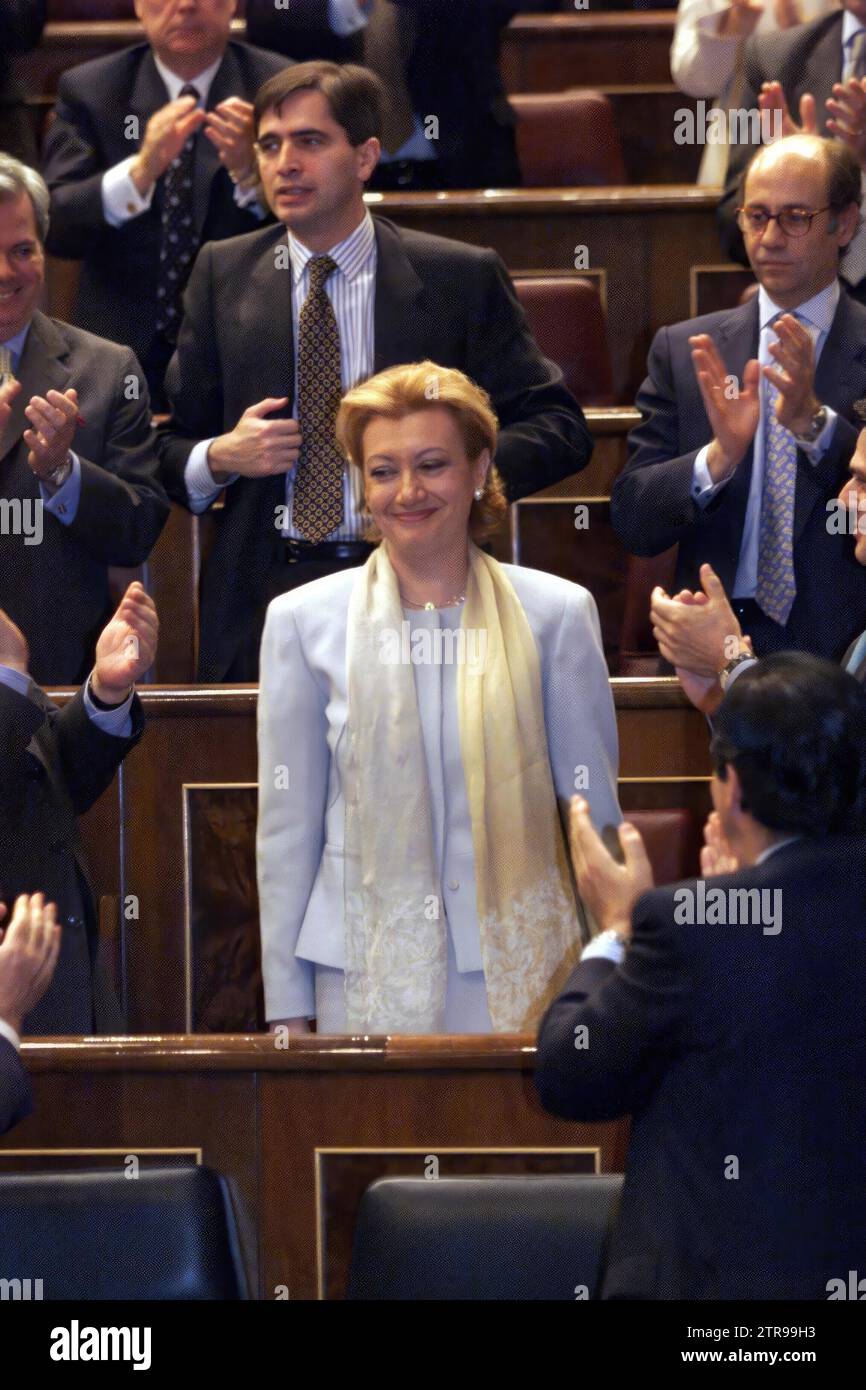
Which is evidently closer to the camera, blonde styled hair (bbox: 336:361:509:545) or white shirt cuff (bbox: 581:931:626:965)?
white shirt cuff (bbox: 581:931:626:965)

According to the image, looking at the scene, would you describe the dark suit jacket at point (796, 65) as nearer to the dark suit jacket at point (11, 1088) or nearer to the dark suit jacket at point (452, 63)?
the dark suit jacket at point (452, 63)

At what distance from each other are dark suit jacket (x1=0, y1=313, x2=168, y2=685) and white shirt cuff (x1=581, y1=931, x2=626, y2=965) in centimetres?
105

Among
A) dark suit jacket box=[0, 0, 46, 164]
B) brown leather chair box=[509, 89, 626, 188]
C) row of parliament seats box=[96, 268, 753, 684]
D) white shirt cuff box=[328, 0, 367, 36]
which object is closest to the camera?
row of parliament seats box=[96, 268, 753, 684]

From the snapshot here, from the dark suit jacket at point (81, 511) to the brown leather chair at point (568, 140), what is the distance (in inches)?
53.4

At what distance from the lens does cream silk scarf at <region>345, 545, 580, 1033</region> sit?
1.90 metres

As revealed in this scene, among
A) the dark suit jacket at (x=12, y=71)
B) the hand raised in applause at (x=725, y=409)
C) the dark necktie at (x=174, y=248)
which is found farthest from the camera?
the dark suit jacket at (x=12, y=71)

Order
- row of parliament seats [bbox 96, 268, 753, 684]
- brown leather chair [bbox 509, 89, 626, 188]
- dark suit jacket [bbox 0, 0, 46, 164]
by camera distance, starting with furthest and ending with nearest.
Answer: brown leather chair [bbox 509, 89, 626, 188] < dark suit jacket [bbox 0, 0, 46, 164] < row of parliament seats [bbox 96, 268, 753, 684]

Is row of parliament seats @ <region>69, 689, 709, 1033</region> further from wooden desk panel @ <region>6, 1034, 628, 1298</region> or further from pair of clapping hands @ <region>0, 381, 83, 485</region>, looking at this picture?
wooden desk panel @ <region>6, 1034, 628, 1298</region>

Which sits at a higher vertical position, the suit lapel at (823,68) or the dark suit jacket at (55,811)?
the suit lapel at (823,68)

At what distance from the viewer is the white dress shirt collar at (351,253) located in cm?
245

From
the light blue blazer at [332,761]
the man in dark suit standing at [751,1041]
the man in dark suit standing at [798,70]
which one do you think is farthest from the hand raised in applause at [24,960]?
the man in dark suit standing at [798,70]

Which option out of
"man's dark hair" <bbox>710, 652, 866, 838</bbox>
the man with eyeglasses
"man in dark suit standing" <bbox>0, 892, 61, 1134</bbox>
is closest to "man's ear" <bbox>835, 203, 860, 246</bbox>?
the man with eyeglasses

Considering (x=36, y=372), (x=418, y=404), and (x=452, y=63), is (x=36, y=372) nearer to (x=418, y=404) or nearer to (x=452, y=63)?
(x=418, y=404)
